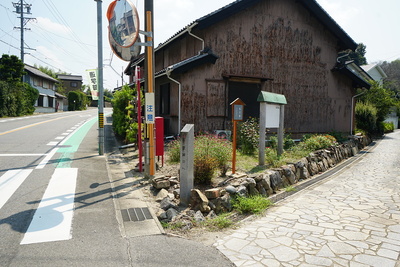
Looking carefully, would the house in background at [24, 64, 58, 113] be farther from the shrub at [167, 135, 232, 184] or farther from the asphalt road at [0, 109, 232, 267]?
the shrub at [167, 135, 232, 184]

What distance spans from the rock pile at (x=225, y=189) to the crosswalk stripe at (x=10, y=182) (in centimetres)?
294

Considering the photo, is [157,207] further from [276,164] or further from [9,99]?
[9,99]

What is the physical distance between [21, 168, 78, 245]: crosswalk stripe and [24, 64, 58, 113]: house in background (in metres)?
39.6

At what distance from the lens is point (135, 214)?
496cm

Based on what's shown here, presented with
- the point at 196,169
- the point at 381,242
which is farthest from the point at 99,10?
the point at 381,242

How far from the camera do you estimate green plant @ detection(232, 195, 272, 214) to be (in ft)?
17.2

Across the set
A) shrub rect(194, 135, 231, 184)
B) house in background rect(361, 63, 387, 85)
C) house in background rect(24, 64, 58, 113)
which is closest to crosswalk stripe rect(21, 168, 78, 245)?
shrub rect(194, 135, 231, 184)

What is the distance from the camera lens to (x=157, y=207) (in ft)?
17.7

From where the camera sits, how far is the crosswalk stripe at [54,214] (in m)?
3.94

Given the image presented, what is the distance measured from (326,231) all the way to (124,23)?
600cm

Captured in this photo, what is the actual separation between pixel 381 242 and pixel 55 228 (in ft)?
16.1

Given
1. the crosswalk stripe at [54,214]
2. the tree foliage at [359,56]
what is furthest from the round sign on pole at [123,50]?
the tree foliage at [359,56]

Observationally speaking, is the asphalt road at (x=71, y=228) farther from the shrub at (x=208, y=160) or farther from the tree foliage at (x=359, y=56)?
the tree foliage at (x=359, y=56)

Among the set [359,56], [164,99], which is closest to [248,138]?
[164,99]
